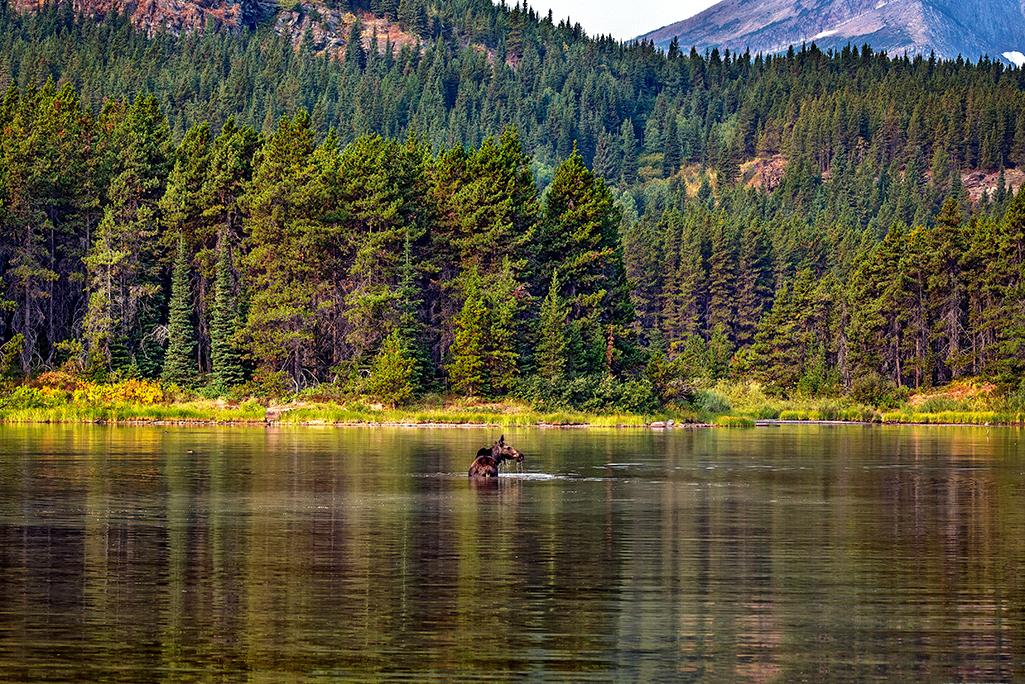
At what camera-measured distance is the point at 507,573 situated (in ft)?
98.1

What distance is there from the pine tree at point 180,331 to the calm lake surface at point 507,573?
52226 millimetres

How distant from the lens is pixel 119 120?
128625mm

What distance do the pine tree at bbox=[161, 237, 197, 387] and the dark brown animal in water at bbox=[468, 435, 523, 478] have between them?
199ft

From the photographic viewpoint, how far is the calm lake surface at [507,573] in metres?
22.0

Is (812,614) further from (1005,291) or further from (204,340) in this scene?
(1005,291)

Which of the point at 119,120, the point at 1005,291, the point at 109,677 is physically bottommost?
the point at 109,677

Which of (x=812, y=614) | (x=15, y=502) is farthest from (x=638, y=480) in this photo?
(x=812, y=614)

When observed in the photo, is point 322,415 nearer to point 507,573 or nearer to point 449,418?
point 449,418

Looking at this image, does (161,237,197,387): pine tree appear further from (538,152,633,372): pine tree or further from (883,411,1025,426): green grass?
(883,411,1025,426): green grass

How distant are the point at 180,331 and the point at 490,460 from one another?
6346 centimetres

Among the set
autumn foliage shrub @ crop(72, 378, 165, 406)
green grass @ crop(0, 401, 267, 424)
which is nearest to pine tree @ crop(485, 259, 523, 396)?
green grass @ crop(0, 401, 267, 424)

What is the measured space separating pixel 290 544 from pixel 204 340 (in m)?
84.5

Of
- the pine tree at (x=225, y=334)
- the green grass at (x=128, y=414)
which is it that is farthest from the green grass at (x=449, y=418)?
the pine tree at (x=225, y=334)

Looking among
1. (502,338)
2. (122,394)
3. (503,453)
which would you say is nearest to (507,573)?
(503,453)
